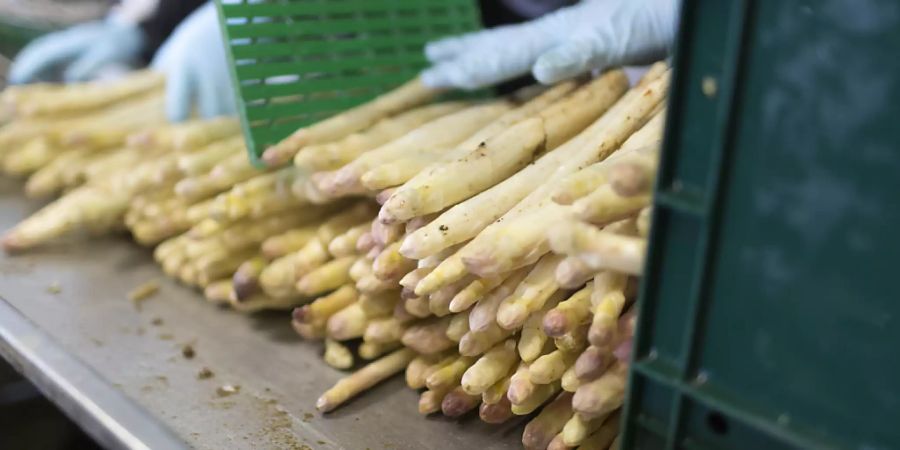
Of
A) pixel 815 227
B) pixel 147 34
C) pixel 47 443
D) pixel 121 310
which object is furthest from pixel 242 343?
pixel 147 34

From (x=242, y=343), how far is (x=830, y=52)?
975mm

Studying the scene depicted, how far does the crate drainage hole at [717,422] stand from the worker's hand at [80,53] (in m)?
2.07

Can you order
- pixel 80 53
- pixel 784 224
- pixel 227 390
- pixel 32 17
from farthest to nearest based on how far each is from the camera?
1. pixel 32 17
2. pixel 80 53
3. pixel 227 390
4. pixel 784 224

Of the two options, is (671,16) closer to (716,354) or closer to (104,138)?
(716,354)

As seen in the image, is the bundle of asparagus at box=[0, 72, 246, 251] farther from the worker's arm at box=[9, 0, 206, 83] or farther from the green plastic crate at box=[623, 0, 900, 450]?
the green plastic crate at box=[623, 0, 900, 450]

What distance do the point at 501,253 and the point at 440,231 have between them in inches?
4.0

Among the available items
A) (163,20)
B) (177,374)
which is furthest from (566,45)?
(163,20)

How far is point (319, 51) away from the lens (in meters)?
1.32

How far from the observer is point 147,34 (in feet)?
7.56

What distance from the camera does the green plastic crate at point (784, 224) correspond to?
0.50m

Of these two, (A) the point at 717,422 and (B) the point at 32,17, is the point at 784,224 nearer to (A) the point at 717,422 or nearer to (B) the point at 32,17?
(A) the point at 717,422

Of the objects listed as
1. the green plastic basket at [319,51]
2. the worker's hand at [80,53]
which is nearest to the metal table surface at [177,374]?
the green plastic basket at [319,51]

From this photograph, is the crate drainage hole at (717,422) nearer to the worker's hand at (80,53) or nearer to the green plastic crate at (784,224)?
the green plastic crate at (784,224)

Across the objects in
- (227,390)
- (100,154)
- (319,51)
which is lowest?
(227,390)
